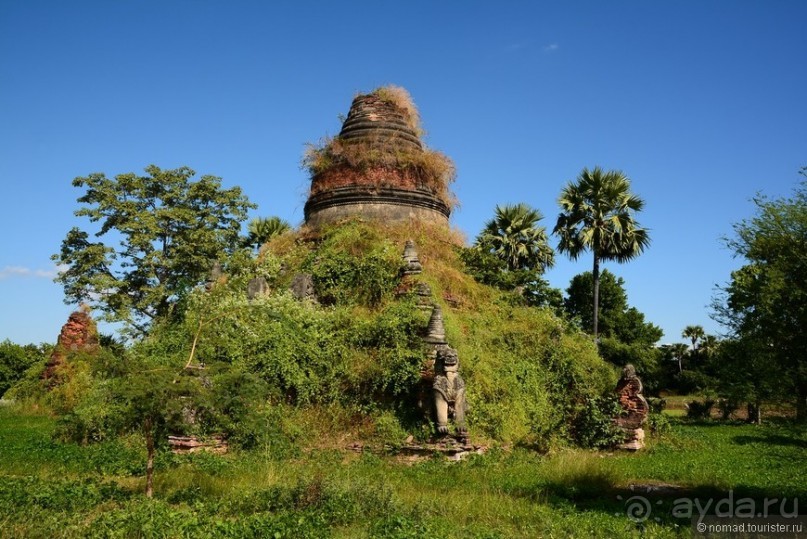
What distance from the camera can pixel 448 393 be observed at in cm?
1102

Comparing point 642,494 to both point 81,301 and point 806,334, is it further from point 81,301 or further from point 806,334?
point 81,301

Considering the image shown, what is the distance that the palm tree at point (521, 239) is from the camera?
94.8ft

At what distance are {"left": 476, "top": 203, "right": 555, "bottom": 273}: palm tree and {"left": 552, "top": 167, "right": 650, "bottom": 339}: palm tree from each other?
1.42 metres

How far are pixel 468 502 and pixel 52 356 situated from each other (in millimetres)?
17770

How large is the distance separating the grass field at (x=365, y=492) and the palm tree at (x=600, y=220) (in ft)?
51.1

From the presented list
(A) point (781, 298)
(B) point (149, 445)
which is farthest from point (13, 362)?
(A) point (781, 298)

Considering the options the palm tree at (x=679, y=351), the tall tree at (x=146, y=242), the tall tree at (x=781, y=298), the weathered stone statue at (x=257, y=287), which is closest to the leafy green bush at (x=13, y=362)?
the tall tree at (x=146, y=242)

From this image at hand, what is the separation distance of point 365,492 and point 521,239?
76.4ft

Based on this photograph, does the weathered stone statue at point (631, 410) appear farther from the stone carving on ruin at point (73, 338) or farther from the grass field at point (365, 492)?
the stone carving on ruin at point (73, 338)

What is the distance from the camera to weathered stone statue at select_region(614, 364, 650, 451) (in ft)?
41.1

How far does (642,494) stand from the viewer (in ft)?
28.4

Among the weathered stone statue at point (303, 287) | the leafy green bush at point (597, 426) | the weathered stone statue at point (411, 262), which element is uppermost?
the weathered stone statue at point (411, 262)

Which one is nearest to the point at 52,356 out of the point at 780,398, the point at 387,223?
the point at 387,223

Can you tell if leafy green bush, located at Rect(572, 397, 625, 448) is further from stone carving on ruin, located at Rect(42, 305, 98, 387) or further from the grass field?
stone carving on ruin, located at Rect(42, 305, 98, 387)
